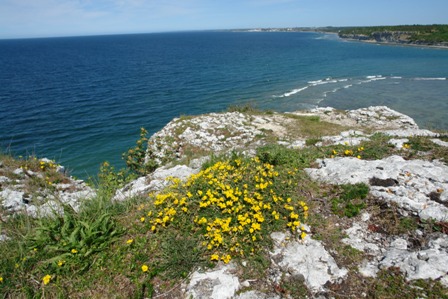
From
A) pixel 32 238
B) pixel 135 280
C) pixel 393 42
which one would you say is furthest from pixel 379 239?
pixel 393 42

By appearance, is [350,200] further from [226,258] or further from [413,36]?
[413,36]

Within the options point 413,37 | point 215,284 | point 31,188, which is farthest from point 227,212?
point 413,37

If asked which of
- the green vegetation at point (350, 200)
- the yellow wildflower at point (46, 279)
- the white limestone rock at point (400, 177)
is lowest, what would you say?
the yellow wildflower at point (46, 279)

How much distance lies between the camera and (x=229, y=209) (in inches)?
217

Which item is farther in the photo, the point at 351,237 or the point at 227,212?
the point at 227,212

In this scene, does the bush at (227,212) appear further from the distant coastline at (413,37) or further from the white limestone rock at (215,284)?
the distant coastline at (413,37)

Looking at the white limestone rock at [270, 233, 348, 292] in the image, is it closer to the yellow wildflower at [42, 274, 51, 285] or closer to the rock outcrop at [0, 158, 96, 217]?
the yellow wildflower at [42, 274, 51, 285]

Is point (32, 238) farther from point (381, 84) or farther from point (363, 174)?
point (381, 84)

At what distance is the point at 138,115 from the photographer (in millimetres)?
31156

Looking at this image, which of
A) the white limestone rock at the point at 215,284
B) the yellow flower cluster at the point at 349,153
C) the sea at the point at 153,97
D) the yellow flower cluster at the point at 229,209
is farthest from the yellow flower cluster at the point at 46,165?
the yellow flower cluster at the point at 349,153

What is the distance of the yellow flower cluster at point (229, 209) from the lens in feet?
16.6

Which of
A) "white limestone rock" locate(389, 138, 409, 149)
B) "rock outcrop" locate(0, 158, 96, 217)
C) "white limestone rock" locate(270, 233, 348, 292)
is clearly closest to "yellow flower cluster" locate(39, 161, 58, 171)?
"rock outcrop" locate(0, 158, 96, 217)

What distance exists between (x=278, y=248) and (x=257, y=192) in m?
1.36

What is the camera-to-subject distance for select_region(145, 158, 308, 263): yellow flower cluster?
16.6 ft
